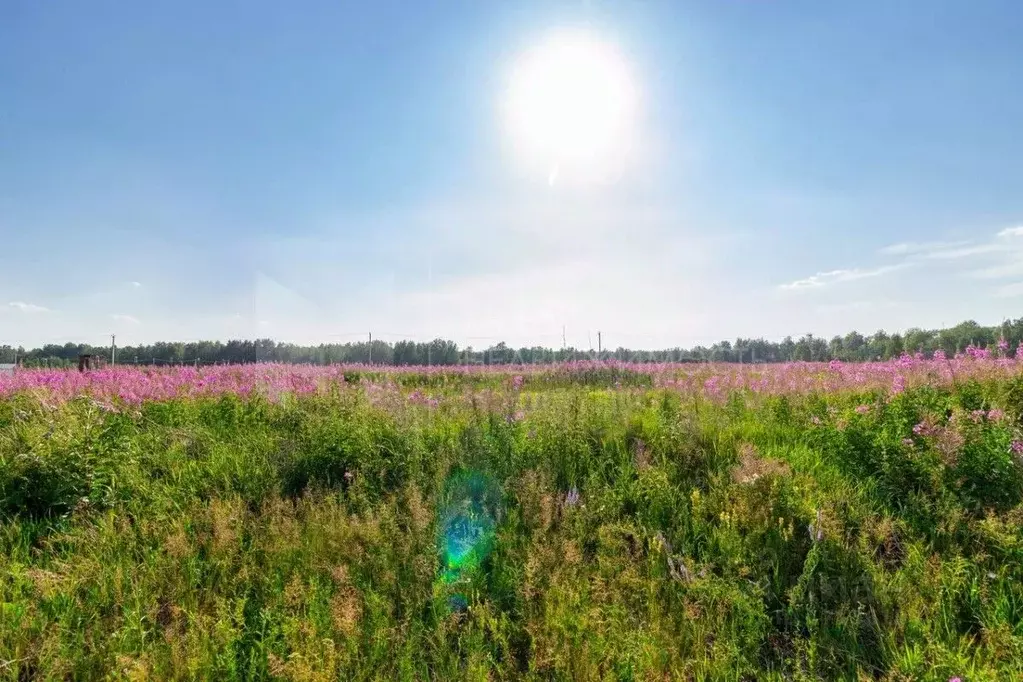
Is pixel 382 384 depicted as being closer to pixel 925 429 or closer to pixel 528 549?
pixel 528 549

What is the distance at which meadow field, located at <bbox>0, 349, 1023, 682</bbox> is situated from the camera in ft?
9.58

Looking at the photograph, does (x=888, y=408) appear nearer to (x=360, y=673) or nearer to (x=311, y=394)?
(x=360, y=673)

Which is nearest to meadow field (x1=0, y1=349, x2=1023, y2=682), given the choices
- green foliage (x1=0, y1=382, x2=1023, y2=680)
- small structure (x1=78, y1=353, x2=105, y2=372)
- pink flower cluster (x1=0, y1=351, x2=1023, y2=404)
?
green foliage (x1=0, y1=382, x2=1023, y2=680)

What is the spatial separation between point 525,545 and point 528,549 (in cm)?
29

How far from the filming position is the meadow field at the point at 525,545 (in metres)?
2.92

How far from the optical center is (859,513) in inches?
156

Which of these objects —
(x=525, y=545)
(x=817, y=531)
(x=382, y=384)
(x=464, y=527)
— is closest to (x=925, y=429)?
(x=817, y=531)

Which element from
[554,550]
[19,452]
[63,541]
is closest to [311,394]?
[19,452]

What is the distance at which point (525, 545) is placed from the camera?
383 cm

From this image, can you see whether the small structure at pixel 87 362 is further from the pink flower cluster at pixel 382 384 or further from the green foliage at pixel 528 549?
the green foliage at pixel 528 549

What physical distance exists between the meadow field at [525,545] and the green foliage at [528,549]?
0.8 inches

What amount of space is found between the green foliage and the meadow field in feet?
0.06

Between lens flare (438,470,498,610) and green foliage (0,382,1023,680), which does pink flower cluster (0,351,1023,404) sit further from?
lens flare (438,470,498,610)

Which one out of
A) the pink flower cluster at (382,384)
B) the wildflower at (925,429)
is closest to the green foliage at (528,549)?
the wildflower at (925,429)
